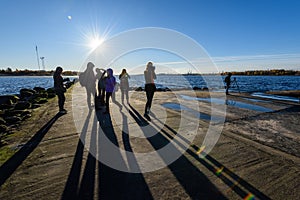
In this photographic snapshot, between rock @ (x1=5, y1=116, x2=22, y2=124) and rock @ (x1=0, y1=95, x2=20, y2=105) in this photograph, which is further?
rock @ (x1=0, y1=95, x2=20, y2=105)

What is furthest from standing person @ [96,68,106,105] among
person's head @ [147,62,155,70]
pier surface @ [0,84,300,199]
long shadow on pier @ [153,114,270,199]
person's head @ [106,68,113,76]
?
long shadow on pier @ [153,114,270,199]

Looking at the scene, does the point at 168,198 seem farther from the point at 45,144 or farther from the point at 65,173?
the point at 45,144

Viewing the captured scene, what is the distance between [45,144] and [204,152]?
370 cm

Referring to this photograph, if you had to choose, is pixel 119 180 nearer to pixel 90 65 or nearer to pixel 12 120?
pixel 12 120

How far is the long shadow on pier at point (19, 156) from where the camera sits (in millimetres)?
2893

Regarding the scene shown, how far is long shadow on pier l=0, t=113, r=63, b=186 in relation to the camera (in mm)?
2893

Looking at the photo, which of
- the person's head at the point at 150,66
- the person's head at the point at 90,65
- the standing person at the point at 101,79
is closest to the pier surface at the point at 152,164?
the person's head at the point at 150,66

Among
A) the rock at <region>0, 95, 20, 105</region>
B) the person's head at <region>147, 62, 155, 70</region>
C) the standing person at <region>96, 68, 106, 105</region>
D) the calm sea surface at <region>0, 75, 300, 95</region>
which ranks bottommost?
the calm sea surface at <region>0, 75, 300, 95</region>

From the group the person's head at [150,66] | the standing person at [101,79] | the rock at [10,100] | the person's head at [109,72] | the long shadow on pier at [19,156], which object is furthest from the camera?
the rock at [10,100]

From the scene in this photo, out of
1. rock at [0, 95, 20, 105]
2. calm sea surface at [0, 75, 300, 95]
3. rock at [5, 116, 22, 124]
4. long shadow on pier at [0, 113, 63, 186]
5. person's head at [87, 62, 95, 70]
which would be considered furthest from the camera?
calm sea surface at [0, 75, 300, 95]

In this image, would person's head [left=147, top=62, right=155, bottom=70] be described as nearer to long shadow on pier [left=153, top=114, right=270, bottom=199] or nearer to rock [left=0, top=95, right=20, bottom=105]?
A: long shadow on pier [left=153, top=114, right=270, bottom=199]

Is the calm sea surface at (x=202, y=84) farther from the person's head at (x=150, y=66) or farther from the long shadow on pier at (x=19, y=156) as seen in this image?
the long shadow on pier at (x=19, y=156)

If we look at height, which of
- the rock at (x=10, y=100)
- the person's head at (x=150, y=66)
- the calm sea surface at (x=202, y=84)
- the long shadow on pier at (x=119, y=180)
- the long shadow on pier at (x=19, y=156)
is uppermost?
the person's head at (x=150, y=66)

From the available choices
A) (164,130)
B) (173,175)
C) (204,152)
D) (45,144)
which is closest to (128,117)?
(164,130)
